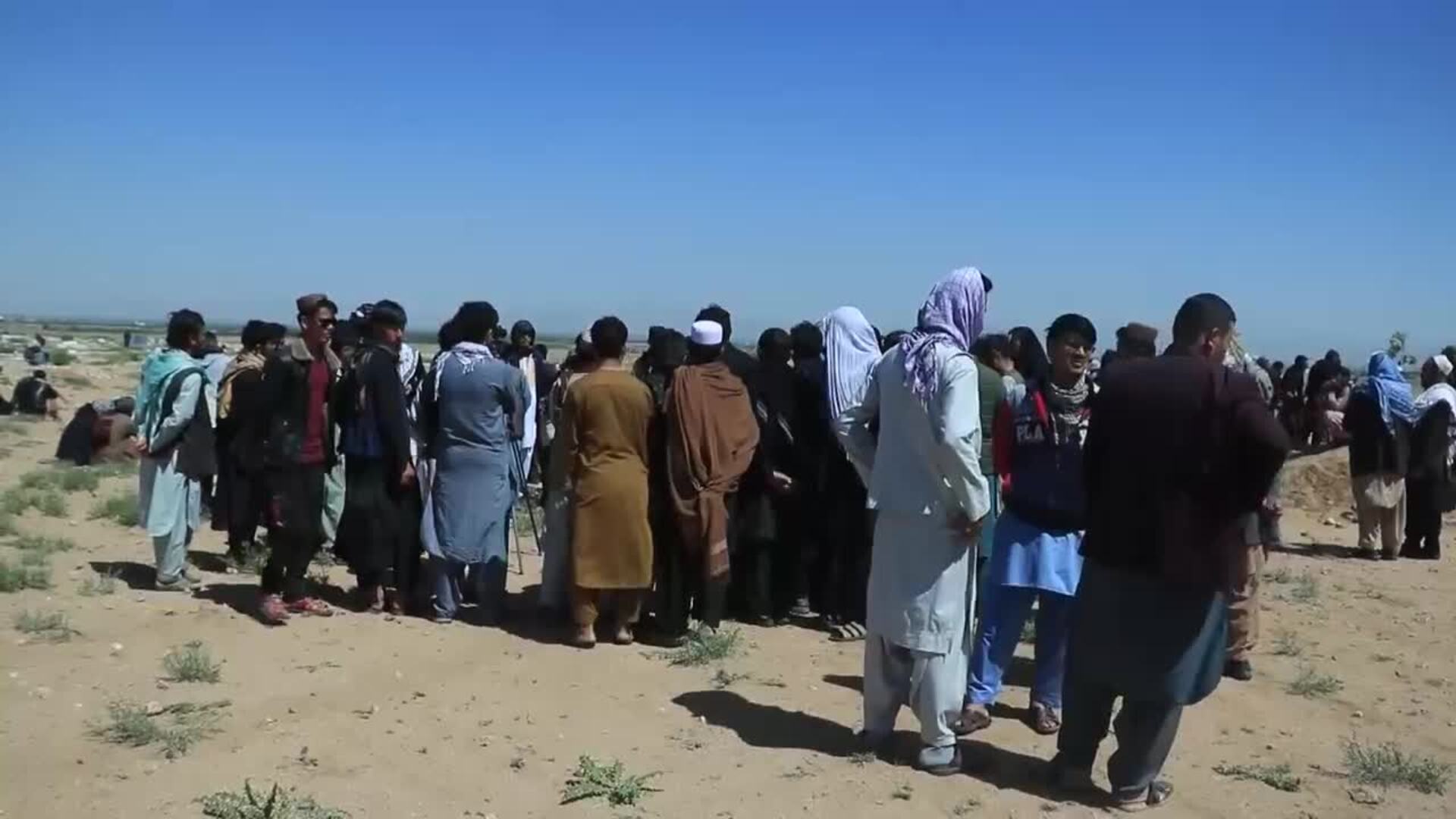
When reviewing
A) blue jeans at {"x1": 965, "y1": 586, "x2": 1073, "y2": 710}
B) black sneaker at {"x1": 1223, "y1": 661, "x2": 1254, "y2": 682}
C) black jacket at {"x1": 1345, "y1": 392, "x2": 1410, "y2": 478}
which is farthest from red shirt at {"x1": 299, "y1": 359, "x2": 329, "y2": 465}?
black jacket at {"x1": 1345, "y1": 392, "x2": 1410, "y2": 478}

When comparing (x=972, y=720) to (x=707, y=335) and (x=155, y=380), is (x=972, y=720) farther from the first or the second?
(x=155, y=380)

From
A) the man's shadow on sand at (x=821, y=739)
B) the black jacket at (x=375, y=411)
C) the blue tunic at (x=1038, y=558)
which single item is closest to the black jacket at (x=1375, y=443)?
the blue tunic at (x=1038, y=558)

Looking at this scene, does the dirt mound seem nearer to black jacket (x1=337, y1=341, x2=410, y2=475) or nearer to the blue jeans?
the blue jeans

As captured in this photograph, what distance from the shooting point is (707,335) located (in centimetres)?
673

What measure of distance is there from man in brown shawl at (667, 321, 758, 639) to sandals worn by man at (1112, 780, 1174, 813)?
2.69 metres

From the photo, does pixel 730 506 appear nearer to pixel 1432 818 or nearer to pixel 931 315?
pixel 931 315

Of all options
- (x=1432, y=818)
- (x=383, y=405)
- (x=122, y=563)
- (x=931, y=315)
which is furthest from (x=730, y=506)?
(x=122, y=563)

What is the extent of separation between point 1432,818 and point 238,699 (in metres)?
5.03

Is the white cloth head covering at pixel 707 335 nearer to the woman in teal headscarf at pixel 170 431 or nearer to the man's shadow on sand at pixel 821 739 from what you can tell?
the man's shadow on sand at pixel 821 739

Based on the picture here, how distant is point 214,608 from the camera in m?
7.22

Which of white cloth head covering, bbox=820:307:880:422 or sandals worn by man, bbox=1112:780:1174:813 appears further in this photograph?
white cloth head covering, bbox=820:307:880:422

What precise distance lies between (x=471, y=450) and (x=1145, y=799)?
4030 millimetres

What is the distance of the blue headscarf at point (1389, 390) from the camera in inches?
425

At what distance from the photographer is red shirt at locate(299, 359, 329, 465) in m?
6.82
